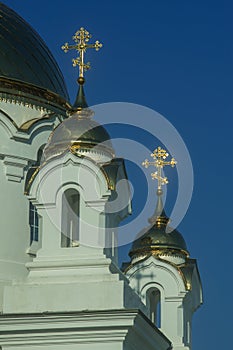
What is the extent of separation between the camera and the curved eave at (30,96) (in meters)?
23.0

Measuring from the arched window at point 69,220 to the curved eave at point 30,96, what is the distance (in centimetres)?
296

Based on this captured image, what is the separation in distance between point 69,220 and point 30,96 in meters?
3.37

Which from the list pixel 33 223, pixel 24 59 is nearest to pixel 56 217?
pixel 33 223

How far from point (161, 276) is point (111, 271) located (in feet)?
16.9

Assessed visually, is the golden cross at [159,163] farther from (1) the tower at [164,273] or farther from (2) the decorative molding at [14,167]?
(2) the decorative molding at [14,167]

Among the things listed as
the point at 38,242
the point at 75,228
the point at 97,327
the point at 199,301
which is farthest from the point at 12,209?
the point at 199,301

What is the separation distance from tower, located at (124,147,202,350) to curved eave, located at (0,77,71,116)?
298 centimetres

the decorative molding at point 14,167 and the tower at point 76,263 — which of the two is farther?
the decorative molding at point 14,167

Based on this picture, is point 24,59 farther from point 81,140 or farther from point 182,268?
point 182,268

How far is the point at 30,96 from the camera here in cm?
2328

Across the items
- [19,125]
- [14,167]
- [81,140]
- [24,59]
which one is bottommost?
[81,140]

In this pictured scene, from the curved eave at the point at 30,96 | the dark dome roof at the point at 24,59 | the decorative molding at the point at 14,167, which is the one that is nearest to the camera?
the decorative molding at the point at 14,167

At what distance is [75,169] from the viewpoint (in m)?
20.6

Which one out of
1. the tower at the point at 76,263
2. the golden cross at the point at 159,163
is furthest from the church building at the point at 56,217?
the golden cross at the point at 159,163
